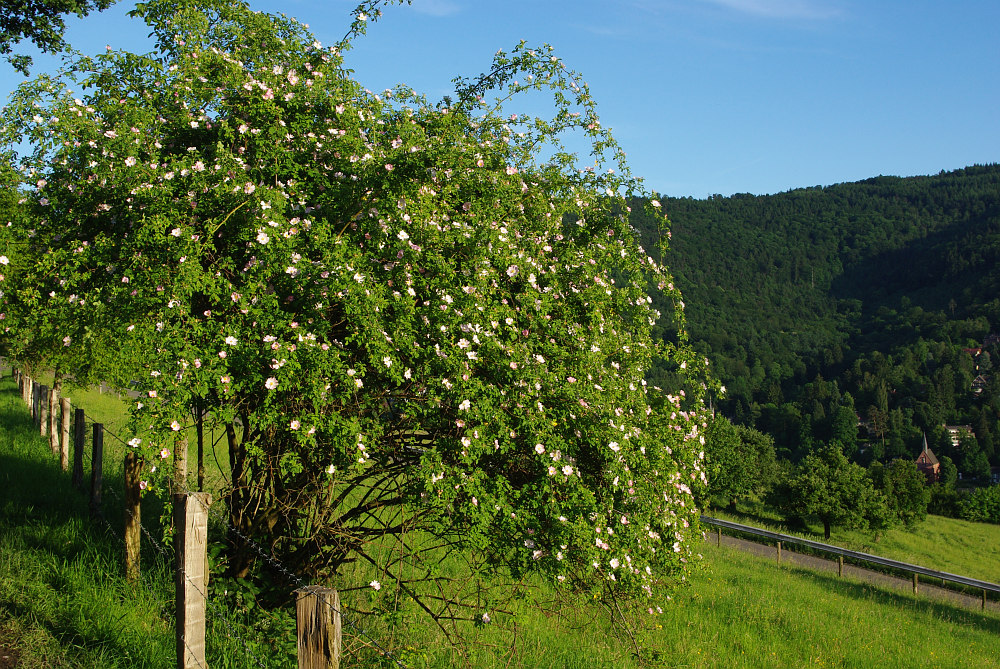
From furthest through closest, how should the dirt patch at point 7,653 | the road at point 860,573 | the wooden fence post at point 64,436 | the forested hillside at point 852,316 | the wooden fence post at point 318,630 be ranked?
the forested hillside at point 852,316 < the road at point 860,573 < the wooden fence post at point 64,436 < the dirt patch at point 7,653 < the wooden fence post at point 318,630

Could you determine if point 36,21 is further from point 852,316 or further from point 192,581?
point 852,316

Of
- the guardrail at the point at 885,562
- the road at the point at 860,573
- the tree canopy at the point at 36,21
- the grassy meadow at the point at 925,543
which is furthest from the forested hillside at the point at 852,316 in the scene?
the tree canopy at the point at 36,21

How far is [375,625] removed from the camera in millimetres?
6410

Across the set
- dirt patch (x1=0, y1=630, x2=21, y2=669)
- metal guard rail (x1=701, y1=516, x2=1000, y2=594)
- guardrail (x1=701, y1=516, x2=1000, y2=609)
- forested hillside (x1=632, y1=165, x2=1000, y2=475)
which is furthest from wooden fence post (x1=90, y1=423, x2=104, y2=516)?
forested hillside (x1=632, y1=165, x2=1000, y2=475)

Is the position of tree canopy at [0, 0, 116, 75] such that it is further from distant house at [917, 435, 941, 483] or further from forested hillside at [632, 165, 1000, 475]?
distant house at [917, 435, 941, 483]

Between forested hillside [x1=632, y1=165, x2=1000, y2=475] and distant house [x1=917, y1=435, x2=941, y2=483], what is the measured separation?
1.90m

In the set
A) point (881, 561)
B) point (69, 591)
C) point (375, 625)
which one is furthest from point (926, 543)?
point (69, 591)

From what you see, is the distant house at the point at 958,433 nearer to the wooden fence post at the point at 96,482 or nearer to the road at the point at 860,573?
the road at the point at 860,573

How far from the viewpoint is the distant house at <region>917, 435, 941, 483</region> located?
95.1 metres

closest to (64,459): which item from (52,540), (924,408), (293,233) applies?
(52,540)

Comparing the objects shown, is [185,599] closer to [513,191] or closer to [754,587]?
[513,191]

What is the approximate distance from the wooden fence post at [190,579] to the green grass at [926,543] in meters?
35.1

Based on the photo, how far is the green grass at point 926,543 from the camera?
37188 mm

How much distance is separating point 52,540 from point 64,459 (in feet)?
11.3
